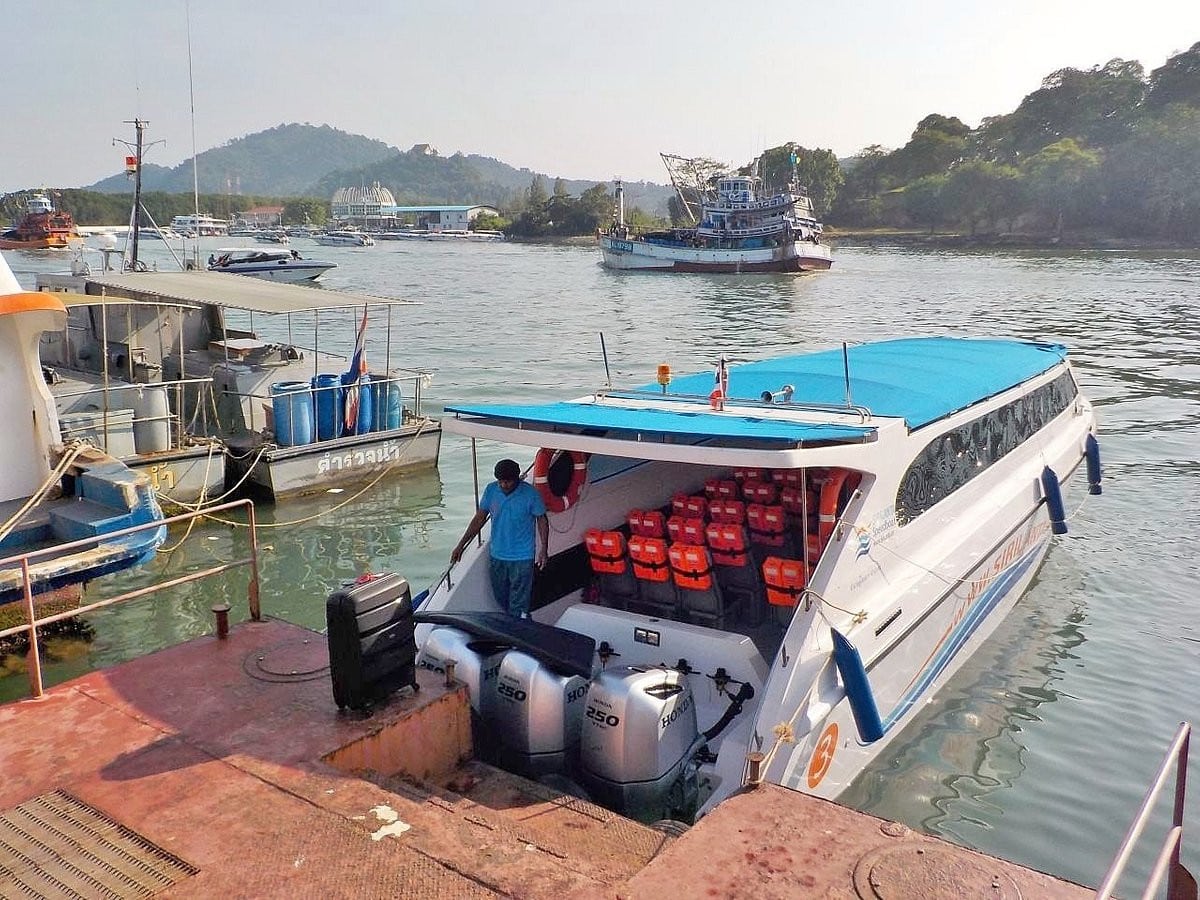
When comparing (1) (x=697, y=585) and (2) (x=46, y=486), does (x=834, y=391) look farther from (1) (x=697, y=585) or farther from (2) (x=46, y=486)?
(2) (x=46, y=486)

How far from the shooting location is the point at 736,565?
22.3 feet

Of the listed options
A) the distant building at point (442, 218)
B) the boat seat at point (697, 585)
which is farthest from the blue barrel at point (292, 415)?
the distant building at point (442, 218)

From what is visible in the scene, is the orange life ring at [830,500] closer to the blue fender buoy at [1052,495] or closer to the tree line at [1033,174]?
the blue fender buoy at [1052,495]

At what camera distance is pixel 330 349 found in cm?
2759

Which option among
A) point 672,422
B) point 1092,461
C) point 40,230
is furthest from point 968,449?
point 40,230

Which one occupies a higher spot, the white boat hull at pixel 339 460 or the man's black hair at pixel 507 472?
the man's black hair at pixel 507 472

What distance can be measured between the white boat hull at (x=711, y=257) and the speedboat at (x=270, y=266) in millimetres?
24549

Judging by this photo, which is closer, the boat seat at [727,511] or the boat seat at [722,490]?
the boat seat at [727,511]

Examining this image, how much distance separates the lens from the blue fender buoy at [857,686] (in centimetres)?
555

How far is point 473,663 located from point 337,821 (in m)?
1.57

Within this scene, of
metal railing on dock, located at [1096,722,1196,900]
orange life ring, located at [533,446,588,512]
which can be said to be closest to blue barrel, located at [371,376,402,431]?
orange life ring, located at [533,446,588,512]

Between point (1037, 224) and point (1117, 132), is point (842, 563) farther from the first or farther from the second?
point (1117, 132)

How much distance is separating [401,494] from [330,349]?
595 inches

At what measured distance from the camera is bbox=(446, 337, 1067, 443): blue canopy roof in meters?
5.78
